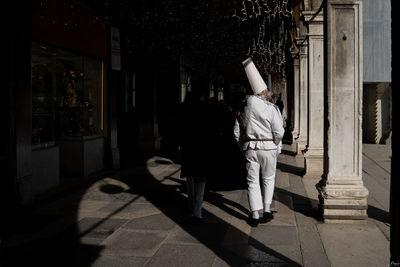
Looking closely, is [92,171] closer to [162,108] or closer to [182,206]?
[182,206]

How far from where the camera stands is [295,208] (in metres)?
6.80

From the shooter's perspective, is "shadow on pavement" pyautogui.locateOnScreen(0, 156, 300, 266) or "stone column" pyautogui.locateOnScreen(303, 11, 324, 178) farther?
"stone column" pyautogui.locateOnScreen(303, 11, 324, 178)

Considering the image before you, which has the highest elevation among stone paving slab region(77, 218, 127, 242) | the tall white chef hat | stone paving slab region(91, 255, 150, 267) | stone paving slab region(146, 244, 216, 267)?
the tall white chef hat

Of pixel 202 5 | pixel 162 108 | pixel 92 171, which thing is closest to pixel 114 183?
pixel 92 171

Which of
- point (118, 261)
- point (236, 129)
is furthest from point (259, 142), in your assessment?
point (118, 261)

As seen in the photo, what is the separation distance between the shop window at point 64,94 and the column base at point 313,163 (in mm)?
5044

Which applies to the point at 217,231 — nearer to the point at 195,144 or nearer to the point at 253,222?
the point at 253,222

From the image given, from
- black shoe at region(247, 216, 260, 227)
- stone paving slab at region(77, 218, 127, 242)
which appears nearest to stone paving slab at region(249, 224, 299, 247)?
black shoe at region(247, 216, 260, 227)

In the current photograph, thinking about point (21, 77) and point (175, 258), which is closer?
point (175, 258)

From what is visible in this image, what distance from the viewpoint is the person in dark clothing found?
5.96 meters

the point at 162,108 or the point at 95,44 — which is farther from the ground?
the point at 95,44

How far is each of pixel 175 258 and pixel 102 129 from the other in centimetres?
698

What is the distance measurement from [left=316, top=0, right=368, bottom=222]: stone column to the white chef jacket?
0.79m

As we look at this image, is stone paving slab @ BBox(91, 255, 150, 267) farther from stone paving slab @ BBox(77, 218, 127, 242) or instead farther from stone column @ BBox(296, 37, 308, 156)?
stone column @ BBox(296, 37, 308, 156)
